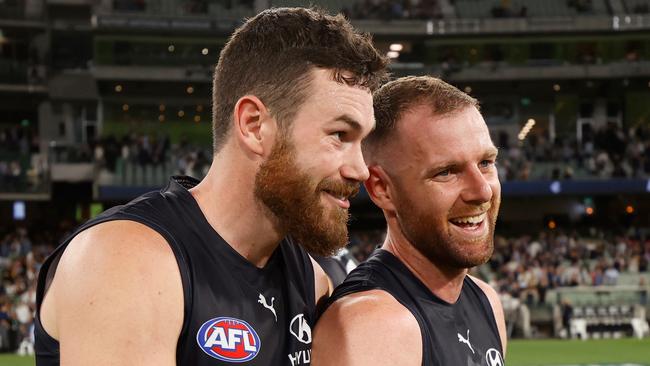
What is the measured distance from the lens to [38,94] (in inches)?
1524

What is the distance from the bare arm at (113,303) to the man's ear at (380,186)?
106 centimetres

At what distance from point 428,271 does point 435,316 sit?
Result: 0.70 feet

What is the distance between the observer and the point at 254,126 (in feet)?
8.98

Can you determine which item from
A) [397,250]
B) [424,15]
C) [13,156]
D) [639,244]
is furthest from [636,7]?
[397,250]

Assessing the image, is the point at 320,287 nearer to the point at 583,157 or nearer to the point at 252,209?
the point at 252,209

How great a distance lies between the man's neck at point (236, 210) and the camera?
279 centimetres

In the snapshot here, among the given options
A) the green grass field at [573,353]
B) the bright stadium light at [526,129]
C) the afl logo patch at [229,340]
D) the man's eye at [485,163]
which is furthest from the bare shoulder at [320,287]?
the bright stadium light at [526,129]

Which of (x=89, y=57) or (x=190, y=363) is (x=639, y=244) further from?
(x=190, y=363)

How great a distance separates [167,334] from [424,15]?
39.7m

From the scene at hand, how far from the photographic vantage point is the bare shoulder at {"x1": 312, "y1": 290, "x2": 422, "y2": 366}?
288 centimetres

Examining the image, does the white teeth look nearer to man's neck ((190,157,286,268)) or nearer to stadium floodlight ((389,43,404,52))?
man's neck ((190,157,286,268))

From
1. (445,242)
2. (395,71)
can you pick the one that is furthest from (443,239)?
(395,71)

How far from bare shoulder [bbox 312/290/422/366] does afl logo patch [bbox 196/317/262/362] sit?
1.16 feet

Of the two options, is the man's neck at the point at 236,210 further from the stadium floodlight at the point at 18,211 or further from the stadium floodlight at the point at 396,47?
the stadium floodlight at the point at 396,47
